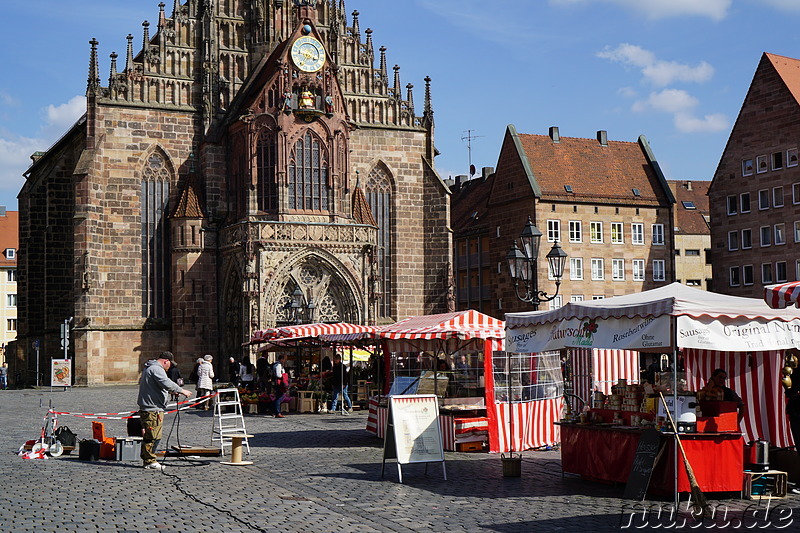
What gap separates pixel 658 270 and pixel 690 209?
11460 millimetres

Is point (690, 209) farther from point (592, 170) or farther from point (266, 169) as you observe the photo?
point (266, 169)

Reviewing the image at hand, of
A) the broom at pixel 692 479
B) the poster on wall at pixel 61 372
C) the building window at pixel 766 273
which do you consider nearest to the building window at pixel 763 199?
the building window at pixel 766 273

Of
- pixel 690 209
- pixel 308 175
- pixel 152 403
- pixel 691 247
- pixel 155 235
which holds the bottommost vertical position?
pixel 152 403

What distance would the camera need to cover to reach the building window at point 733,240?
59656 mm

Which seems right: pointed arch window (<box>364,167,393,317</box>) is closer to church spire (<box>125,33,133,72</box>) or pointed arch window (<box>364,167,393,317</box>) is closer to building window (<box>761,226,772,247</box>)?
church spire (<box>125,33,133,72</box>)

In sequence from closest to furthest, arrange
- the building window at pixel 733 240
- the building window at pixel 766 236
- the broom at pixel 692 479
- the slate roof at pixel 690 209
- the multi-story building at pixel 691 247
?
the broom at pixel 692 479, the building window at pixel 766 236, the building window at pixel 733 240, the multi-story building at pixel 691 247, the slate roof at pixel 690 209

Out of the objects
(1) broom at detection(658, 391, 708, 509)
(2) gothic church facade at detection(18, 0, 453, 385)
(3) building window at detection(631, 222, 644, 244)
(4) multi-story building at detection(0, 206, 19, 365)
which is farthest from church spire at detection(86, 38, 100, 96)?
(4) multi-story building at detection(0, 206, 19, 365)

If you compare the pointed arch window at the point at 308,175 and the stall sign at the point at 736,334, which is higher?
the pointed arch window at the point at 308,175

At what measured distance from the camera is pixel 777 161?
57031mm

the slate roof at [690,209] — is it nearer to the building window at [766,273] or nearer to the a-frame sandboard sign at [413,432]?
the building window at [766,273]

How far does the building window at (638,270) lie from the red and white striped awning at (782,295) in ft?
167

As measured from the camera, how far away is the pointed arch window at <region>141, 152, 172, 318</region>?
47594 millimetres

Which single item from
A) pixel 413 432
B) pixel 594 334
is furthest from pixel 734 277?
pixel 594 334

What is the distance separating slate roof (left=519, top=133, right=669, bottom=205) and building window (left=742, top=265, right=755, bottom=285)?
292 inches
